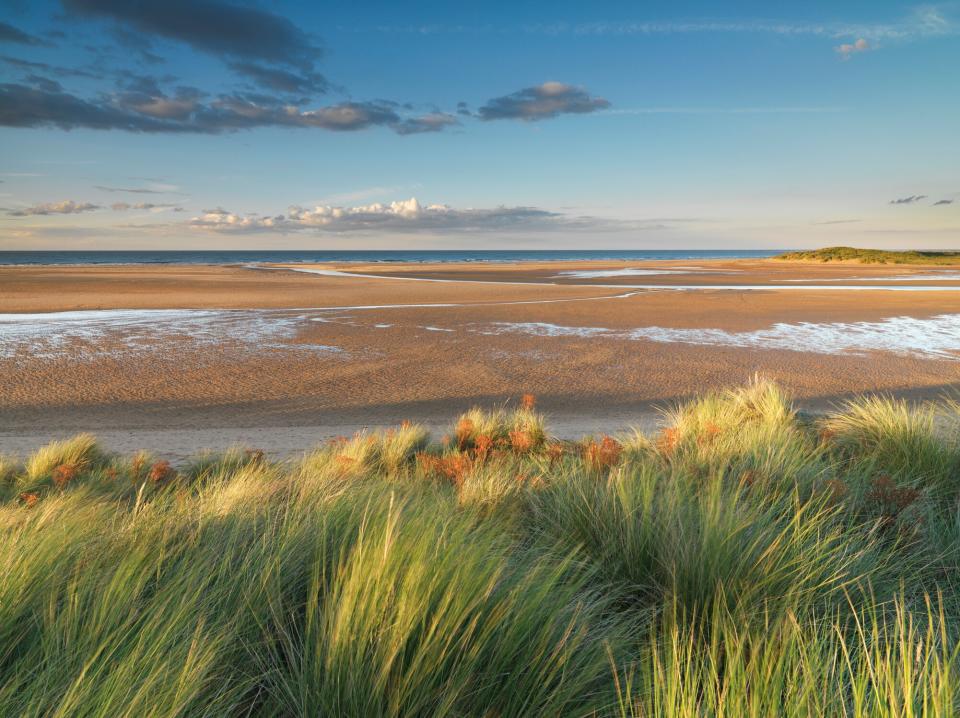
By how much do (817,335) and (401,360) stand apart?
13.2m

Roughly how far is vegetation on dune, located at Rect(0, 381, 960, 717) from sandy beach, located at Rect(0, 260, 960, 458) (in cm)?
549

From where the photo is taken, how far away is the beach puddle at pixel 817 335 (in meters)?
17.5

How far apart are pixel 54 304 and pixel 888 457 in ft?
100

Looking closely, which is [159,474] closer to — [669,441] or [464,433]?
[464,433]

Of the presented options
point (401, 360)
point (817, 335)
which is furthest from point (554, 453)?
point (817, 335)

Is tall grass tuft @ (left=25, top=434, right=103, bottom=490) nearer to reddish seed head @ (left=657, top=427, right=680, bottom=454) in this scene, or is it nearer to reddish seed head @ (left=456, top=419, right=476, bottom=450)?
reddish seed head @ (left=456, top=419, right=476, bottom=450)

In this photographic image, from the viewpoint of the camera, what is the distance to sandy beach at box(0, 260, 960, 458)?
436 inches

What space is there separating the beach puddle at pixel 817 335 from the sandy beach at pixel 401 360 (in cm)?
10

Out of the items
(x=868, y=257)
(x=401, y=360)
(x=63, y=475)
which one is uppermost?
(x=63, y=475)

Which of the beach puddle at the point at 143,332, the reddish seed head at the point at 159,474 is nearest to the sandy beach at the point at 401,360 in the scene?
the beach puddle at the point at 143,332

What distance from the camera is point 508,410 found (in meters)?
11.5

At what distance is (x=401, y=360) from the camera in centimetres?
1565

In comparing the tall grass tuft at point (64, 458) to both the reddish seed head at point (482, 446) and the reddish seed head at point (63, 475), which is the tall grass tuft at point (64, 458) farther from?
the reddish seed head at point (482, 446)

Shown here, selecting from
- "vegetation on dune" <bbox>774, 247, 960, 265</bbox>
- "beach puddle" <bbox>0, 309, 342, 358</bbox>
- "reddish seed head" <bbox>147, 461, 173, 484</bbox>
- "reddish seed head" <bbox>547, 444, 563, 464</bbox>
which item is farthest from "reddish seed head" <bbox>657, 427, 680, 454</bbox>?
"vegetation on dune" <bbox>774, 247, 960, 265</bbox>
